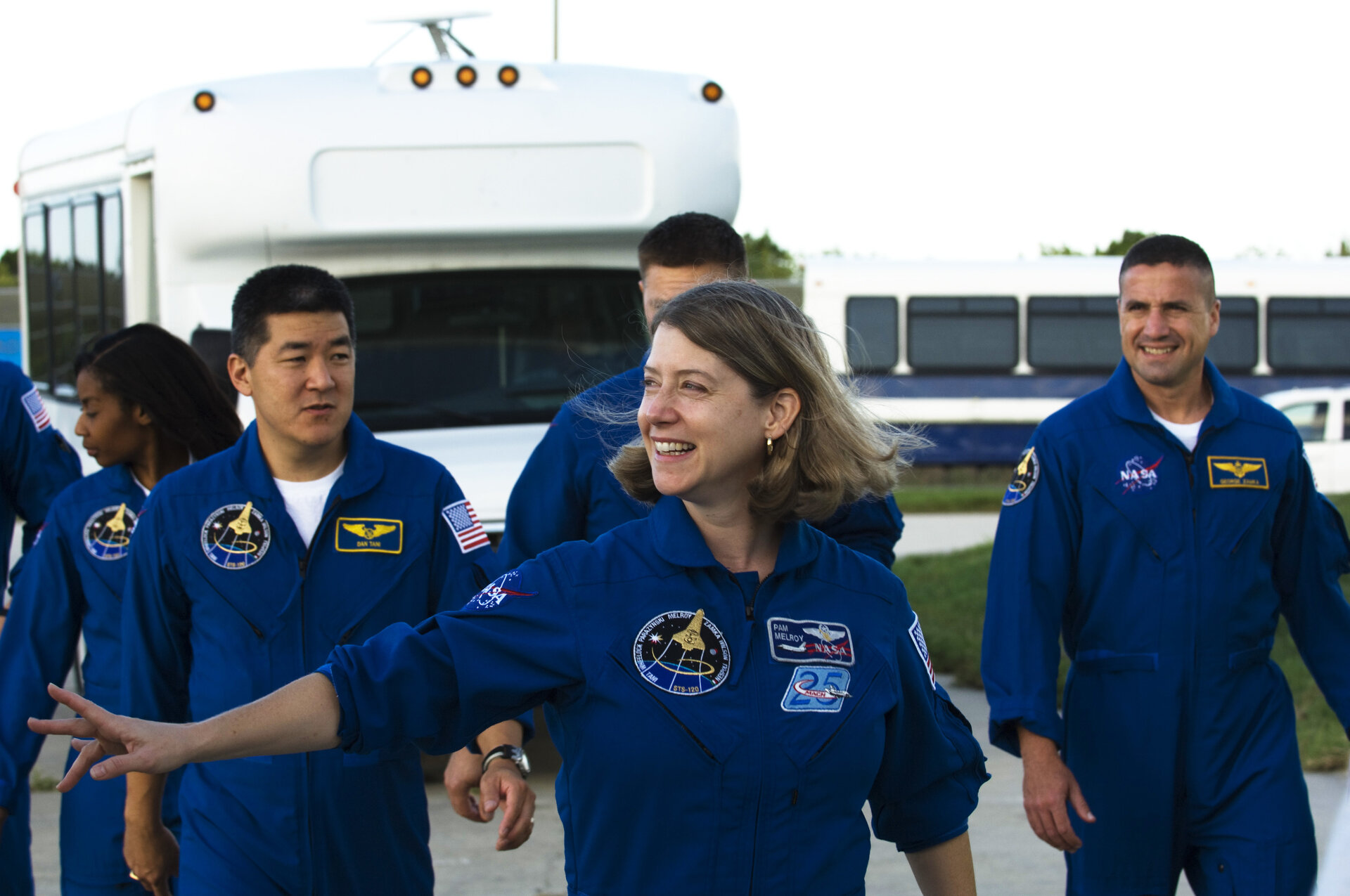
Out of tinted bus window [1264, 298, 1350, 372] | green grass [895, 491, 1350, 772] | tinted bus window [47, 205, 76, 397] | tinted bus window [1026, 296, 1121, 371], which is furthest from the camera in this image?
tinted bus window [1026, 296, 1121, 371]

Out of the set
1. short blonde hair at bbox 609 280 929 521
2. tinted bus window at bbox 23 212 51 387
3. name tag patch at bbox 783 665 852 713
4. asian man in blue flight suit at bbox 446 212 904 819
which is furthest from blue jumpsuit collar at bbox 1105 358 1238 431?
tinted bus window at bbox 23 212 51 387

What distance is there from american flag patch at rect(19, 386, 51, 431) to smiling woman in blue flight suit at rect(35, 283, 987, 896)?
10.4 feet

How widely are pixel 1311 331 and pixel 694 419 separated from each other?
20653 millimetres

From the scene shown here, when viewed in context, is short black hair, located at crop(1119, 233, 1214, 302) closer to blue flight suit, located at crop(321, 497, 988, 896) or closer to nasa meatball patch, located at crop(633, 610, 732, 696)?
blue flight suit, located at crop(321, 497, 988, 896)

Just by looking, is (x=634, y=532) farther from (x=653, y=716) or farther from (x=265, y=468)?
(x=265, y=468)

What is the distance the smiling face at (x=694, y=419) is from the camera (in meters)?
2.46

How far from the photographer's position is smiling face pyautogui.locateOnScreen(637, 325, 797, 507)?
8.05ft

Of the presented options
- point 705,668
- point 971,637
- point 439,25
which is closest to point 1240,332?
point 971,637

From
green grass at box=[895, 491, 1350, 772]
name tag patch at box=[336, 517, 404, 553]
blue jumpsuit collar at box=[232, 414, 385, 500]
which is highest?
blue jumpsuit collar at box=[232, 414, 385, 500]

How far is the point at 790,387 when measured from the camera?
253 cm

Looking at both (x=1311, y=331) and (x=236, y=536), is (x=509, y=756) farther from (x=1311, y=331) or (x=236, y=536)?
(x=1311, y=331)

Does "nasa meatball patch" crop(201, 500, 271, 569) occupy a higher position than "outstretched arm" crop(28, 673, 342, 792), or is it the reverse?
"nasa meatball patch" crop(201, 500, 271, 569)

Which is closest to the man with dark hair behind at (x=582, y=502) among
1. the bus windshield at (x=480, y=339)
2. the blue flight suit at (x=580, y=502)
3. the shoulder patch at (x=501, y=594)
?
the blue flight suit at (x=580, y=502)

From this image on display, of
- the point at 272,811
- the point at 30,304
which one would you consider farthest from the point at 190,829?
the point at 30,304
